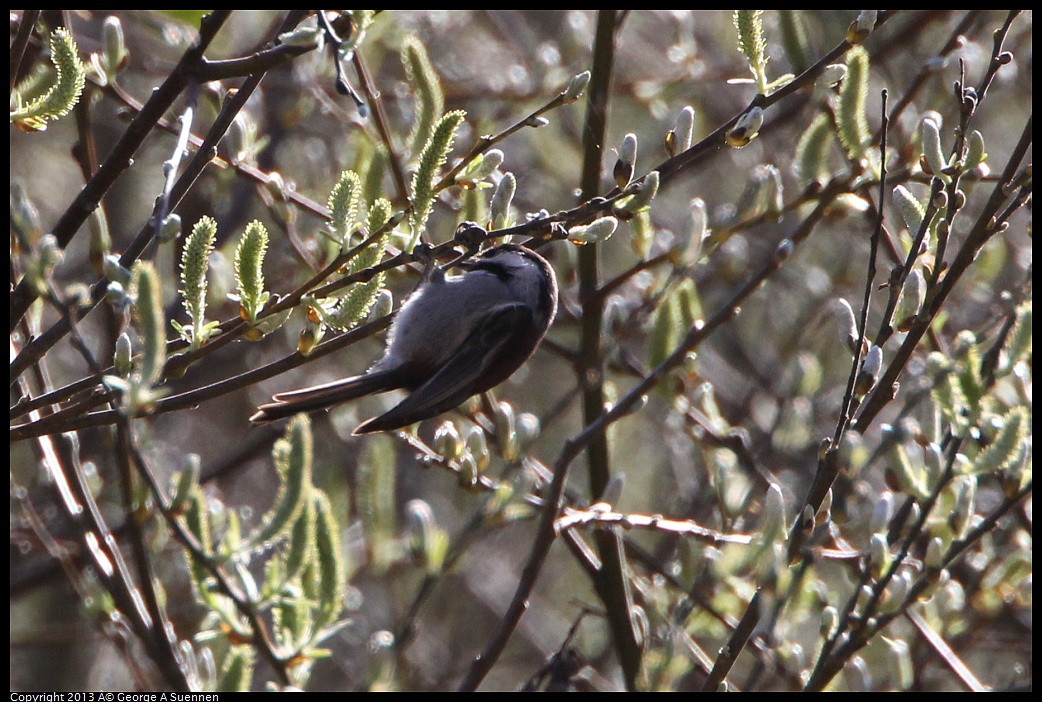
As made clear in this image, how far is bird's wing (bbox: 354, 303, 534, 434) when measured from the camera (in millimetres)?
2824

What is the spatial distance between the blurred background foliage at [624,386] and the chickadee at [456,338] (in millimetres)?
120

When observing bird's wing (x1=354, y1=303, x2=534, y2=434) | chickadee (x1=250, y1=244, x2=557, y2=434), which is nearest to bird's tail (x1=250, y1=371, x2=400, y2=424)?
chickadee (x1=250, y1=244, x2=557, y2=434)

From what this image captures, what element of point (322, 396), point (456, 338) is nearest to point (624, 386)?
point (456, 338)

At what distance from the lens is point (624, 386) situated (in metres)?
5.69

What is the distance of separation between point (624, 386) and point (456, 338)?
2.41 meters

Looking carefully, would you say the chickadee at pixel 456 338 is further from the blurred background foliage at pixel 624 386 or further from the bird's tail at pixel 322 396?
the blurred background foliage at pixel 624 386

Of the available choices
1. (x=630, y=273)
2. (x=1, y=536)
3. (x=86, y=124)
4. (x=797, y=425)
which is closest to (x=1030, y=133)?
(x=630, y=273)

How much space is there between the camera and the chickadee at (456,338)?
2861 millimetres

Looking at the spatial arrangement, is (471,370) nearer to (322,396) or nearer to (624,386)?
(322,396)

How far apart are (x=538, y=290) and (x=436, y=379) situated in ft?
1.84

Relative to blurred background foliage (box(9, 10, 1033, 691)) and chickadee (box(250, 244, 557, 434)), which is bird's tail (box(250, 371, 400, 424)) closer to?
chickadee (box(250, 244, 557, 434))

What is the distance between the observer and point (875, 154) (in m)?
3.10

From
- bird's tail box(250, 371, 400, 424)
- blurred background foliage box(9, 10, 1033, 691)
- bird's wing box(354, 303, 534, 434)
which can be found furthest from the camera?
bird's wing box(354, 303, 534, 434)

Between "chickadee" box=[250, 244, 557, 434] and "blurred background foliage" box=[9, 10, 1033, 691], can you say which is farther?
"chickadee" box=[250, 244, 557, 434]
